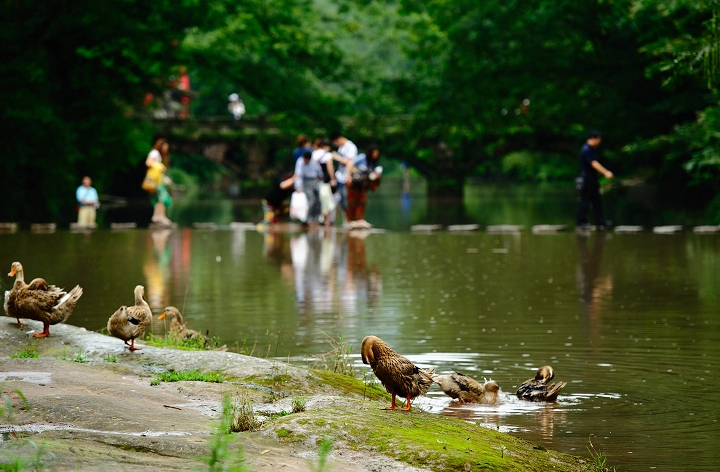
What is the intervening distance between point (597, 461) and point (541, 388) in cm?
230

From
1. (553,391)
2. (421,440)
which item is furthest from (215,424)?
(553,391)

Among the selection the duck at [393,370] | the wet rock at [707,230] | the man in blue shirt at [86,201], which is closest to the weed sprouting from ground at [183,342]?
the duck at [393,370]

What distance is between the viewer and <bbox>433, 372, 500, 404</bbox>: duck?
10.4m

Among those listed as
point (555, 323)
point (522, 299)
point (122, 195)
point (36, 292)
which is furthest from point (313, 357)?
point (122, 195)

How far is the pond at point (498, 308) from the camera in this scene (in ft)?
32.4

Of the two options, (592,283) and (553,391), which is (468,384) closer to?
(553,391)

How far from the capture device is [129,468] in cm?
649

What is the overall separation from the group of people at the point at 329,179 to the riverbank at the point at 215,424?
2160 cm

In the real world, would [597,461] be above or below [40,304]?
below

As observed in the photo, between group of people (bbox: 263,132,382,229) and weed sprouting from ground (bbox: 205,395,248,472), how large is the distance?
23691 millimetres

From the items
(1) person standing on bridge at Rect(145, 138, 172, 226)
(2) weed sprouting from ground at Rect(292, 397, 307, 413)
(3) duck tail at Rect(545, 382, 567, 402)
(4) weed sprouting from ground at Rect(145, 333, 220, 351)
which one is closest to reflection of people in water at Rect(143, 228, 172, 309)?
(1) person standing on bridge at Rect(145, 138, 172, 226)

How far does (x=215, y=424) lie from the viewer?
7.90 metres

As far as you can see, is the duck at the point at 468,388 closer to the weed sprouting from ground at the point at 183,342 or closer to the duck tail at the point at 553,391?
the duck tail at the point at 553,391

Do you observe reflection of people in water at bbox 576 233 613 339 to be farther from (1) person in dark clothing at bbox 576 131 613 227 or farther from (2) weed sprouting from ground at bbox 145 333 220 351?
(1) person in dark clothing at bbox 576 131 613 227
